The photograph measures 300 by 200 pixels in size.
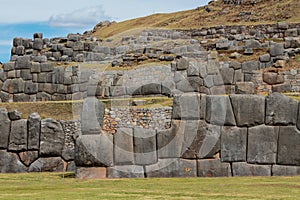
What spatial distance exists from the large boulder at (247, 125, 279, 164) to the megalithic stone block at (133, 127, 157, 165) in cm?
272

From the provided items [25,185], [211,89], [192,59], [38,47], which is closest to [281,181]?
[25,185]

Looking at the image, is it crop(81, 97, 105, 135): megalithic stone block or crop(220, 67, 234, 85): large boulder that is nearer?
crop(81, 97, 105, 135): megalithic stone block

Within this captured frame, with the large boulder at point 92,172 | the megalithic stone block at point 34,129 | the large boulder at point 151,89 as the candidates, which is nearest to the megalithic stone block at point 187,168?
the large boulder at point 92,172

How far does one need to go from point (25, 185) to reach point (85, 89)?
16.7m

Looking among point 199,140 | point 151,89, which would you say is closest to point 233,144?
point 199,140

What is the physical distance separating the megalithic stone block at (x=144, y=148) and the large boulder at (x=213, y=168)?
134cm

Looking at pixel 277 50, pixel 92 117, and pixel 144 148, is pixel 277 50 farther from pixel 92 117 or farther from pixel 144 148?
pixel 92 117

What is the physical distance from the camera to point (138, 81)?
103 ft

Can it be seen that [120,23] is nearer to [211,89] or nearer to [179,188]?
[211,89]

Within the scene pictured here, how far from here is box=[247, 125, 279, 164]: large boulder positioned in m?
16.9

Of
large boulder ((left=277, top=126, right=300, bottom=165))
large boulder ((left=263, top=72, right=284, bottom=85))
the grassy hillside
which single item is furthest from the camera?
the grassy hillside

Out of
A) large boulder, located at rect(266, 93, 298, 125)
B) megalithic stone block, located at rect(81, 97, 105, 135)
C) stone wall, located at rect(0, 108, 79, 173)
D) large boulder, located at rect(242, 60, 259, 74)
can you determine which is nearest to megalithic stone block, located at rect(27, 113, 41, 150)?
stone wall, located at rect(0, 108, 79, 173)

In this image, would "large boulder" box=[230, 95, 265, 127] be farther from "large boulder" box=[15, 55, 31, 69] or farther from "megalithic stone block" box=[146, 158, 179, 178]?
"large boulder" box=[15, 55, 31, 69]

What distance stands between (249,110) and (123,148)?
3.73 m
